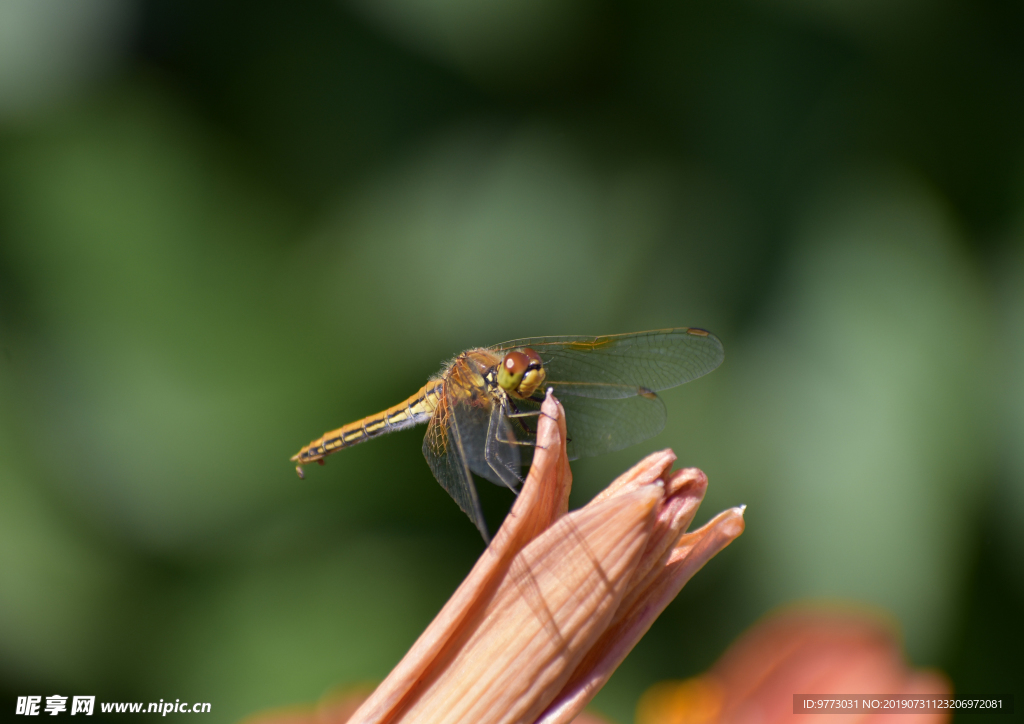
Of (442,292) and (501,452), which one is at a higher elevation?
(442,292)

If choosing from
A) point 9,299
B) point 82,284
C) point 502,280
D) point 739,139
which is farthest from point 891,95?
point 9,299

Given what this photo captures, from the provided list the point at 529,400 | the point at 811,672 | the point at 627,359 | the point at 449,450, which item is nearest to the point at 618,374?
the point at 627,359

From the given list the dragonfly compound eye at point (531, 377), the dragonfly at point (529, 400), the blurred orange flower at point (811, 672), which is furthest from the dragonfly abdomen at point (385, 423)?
the blurred orange flower at point (811, 672)

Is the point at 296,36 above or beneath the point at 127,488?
above

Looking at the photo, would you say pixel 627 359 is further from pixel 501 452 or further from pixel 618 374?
pixel 501 452

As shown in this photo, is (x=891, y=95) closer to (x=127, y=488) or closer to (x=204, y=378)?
(x=204, y=378)

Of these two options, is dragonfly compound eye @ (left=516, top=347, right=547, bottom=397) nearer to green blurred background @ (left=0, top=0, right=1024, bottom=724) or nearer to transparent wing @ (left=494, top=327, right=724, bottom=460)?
transparent wing @ (left=494, top=327, right=724, bottom=460)
